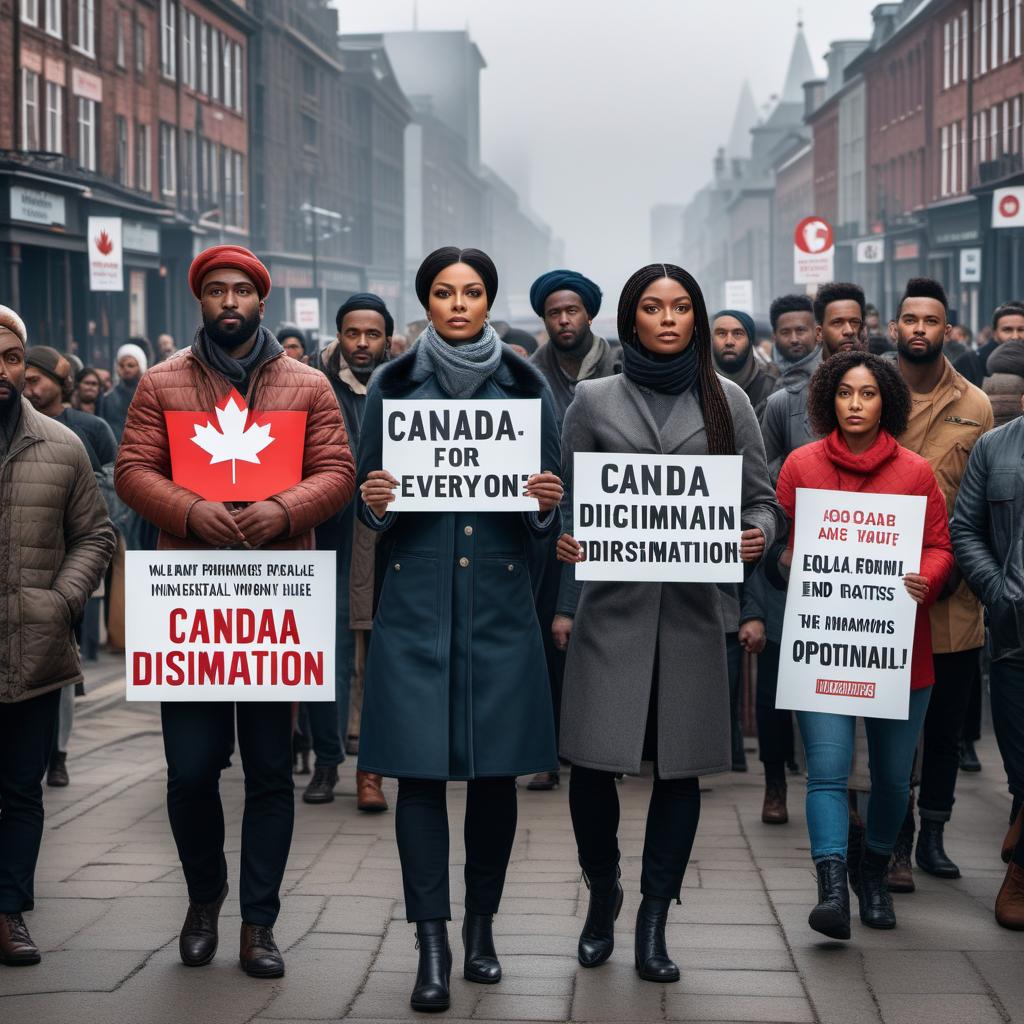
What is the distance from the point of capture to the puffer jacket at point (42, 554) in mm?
5402

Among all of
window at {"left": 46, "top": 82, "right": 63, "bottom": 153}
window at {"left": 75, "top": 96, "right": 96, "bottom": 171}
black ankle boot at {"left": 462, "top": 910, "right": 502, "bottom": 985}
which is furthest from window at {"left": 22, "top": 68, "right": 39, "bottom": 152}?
black ankle boot at {"left": 462, "top": 910, "right": 502, "bottom": 985}

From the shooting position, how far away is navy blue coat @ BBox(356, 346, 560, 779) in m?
5.11

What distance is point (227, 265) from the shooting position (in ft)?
17.2

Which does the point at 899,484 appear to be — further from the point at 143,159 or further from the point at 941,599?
the point at 143,159

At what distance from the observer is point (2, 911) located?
5.36m

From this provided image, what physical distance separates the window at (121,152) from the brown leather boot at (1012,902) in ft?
123

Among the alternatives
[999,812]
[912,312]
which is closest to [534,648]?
[912,312]

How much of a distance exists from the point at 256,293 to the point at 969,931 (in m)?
2.92

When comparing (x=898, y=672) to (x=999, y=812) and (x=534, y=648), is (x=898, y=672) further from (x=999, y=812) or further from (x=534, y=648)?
(x=999, y=812)

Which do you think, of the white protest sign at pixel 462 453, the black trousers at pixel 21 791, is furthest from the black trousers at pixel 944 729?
the black trousers at pixel 21 791

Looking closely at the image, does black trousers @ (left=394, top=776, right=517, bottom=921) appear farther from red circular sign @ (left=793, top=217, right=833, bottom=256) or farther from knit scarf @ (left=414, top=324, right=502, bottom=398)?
red circular sign @ (left=793, top=217, right=833, bottom=256)

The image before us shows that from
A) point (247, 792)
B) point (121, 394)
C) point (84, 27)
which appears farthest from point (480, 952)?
point (84, 27)

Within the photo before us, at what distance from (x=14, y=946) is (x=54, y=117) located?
32309 mm

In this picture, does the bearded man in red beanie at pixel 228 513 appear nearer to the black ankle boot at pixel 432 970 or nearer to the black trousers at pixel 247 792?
the black trousers at pixel 247 792
